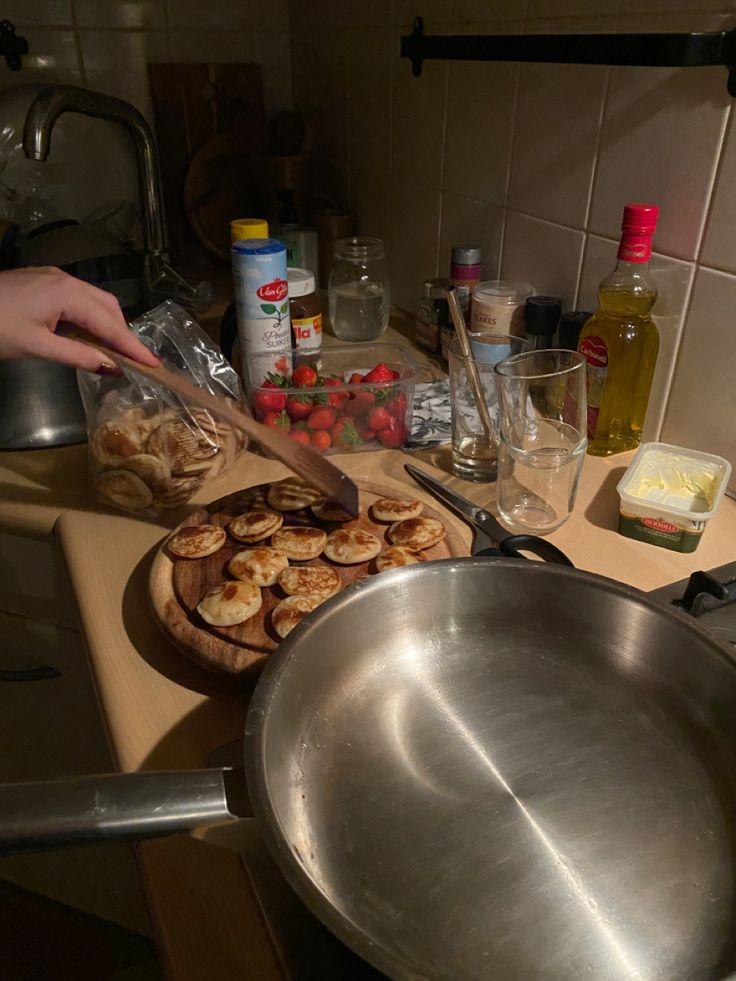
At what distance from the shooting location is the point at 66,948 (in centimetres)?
125

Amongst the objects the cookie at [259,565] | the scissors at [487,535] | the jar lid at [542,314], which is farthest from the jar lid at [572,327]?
the cookie at [259,565]

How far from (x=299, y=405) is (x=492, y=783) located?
511mm

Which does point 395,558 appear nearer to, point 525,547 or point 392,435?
point 525,547

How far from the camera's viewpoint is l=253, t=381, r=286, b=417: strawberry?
862 millimetres

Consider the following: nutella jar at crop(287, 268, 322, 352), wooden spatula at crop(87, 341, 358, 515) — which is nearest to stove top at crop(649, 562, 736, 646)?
wooden spatula at crop(87, 341, 358, 515)

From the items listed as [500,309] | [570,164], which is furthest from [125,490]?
[570,164]

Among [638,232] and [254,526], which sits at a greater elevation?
[638,232]

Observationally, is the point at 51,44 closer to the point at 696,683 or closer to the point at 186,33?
the point at 186,33

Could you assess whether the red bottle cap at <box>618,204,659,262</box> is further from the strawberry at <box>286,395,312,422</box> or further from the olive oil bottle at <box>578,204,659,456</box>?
the strawberry at <box>286,395,312,422</box>

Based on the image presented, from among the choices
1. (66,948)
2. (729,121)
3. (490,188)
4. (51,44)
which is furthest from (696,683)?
(51,44)

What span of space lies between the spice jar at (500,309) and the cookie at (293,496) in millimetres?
375

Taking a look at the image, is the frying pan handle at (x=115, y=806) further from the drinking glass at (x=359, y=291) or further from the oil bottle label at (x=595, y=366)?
the drinking glass at (x=359, y=291)

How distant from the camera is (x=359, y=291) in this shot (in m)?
1.18

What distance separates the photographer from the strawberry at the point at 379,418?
2.86 ft
